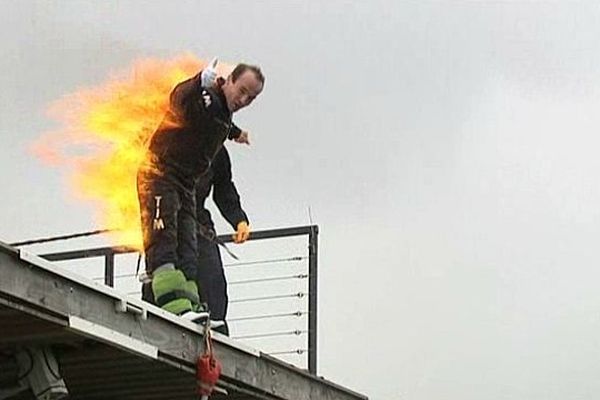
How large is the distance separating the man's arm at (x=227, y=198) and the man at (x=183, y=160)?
117 cm

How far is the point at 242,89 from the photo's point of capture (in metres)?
10.3

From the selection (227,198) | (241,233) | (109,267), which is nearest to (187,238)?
(241,233)

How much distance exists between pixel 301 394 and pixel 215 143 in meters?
1.66

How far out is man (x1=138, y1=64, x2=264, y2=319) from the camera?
10039mm

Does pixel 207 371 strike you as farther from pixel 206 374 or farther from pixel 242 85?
pixel 242 85

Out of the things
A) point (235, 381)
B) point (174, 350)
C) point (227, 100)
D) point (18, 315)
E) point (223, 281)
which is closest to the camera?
point (18, 315)

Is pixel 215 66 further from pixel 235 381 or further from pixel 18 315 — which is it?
pixel 18 315

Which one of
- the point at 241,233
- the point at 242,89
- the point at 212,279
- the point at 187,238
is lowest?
the point at 187,238

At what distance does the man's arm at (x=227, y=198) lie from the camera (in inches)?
461

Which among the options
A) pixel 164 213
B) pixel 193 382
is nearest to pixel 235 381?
pixel 193 382

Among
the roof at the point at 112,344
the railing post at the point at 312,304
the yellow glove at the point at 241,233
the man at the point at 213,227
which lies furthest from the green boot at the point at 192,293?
the yellow glove at the point at 241,233

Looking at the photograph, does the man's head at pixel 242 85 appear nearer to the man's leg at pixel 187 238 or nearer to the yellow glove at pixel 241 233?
the man's leg at pixel 187 238

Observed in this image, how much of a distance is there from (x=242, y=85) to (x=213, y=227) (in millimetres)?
1571

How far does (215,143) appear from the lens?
10.5 meters
